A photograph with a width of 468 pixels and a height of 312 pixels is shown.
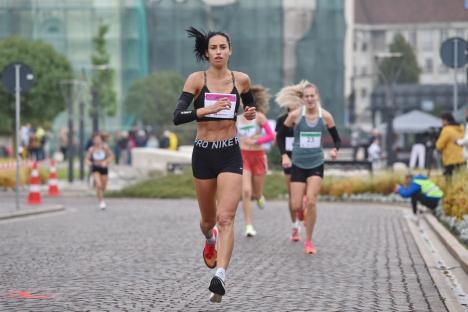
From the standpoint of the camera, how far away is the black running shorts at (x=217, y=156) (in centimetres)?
866

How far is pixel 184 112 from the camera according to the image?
8.55m

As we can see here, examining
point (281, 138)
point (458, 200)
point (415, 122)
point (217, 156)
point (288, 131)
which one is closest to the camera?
point (217, 156)

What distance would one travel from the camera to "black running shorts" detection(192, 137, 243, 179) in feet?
28.4

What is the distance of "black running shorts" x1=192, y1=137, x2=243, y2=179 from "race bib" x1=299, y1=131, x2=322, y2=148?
4.20 m

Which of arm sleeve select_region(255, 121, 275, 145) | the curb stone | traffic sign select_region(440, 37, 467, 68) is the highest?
traffic sign select_region(440, 37, 467, 68)

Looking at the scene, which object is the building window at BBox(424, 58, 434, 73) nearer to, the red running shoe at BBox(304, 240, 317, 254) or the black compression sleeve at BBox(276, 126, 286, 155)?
the black compression sleeve at BBox(276, 126, 286, 155)

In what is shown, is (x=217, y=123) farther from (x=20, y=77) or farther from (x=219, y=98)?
(x=20, y=77)

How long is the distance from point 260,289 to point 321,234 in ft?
22.0

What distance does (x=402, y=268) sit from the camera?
1141 cm

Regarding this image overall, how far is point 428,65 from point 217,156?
A: 14540 cm

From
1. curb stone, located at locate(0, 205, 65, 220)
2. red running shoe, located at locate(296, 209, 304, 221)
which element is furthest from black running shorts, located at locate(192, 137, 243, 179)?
curb stone, located at locate(0, 205, 65, 220)

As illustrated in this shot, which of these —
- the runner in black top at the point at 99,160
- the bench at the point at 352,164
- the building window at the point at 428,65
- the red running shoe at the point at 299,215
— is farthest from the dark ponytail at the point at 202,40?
the building window at the point at 428,65

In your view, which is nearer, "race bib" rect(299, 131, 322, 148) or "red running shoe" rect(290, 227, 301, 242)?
"race bib" rect(299, 131, 322, 148)

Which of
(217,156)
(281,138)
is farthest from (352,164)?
(217,156)
